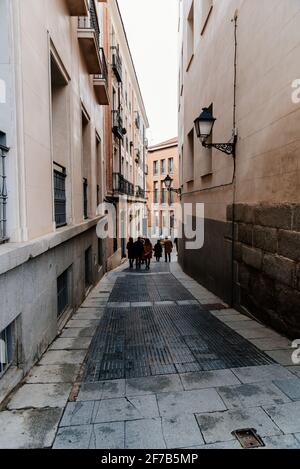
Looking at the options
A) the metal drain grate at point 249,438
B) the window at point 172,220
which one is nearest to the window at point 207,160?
the metal drain grate at point 249,438

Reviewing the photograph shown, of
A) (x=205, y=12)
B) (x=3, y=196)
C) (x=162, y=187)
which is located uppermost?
(x=205, y=12)

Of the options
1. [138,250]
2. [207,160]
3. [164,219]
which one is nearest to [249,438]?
[207,160]

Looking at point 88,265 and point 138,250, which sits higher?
point 88,265

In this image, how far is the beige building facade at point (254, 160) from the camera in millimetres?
4801

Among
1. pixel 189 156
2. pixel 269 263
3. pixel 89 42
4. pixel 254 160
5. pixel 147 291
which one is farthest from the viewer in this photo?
pixel 189 156

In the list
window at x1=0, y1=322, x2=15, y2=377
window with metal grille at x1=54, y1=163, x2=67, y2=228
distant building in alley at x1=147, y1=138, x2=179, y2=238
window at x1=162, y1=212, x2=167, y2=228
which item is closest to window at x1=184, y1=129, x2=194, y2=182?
window with metal grille at x1=54, y1=163, x2=67, y2=228

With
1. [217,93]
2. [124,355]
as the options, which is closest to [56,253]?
[124,355]

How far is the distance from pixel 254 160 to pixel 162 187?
1411 inches

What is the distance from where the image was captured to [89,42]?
836cm

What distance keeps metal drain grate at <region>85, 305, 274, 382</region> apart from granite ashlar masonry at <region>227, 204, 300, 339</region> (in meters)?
0.68

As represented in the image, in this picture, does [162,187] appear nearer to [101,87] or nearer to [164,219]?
[164,219]

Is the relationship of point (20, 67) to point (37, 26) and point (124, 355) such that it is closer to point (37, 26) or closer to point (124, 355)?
point (37, 26)

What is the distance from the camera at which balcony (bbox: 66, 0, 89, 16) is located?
22.6 feet

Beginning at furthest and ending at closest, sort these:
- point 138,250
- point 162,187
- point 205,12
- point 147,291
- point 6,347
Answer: point 162,187 < point 138,250 < point 205,12 < point 147,291 < point 6,347
